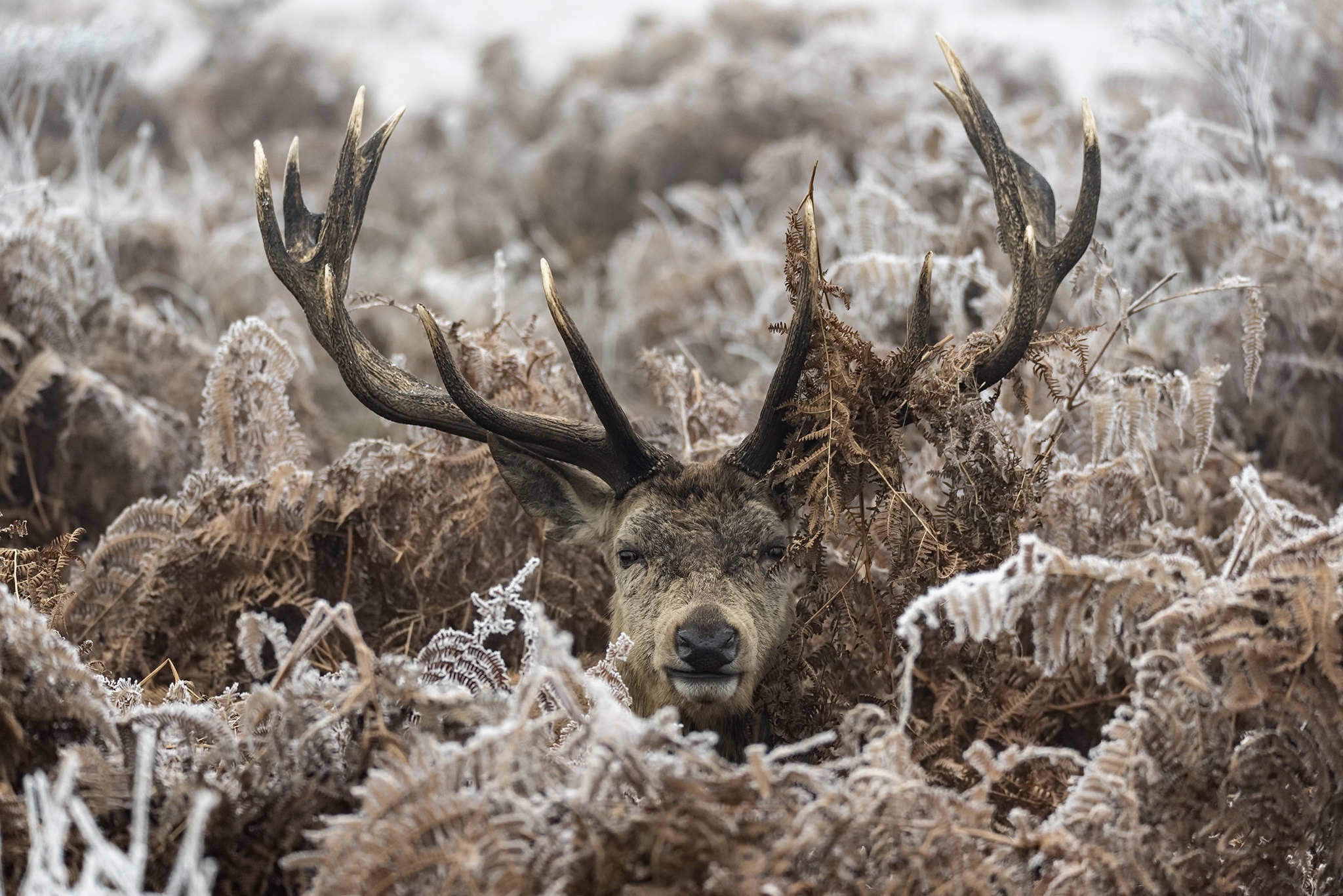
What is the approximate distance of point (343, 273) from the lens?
4398mm

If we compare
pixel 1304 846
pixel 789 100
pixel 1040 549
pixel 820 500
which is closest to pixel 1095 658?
pixel 1040 549

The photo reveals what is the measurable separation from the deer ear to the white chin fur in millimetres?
988

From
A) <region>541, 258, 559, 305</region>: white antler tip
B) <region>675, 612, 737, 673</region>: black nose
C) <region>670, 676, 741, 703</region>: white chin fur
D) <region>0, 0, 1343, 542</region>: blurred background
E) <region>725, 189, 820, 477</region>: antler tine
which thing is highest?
<region>0, 0, 1343, 542</region>: blurred background

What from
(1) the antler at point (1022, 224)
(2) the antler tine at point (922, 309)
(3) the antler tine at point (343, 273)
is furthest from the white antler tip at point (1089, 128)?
(3) the antler tine at point (343, 273)

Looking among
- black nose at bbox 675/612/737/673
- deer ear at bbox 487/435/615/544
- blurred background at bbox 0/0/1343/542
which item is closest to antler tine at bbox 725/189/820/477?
deer ear at bbox 487/435/615/544

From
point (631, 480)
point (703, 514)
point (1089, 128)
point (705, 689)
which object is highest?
point (1089, 128)

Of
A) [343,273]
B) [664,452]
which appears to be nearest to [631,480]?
[664,452]

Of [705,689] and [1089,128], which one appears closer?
[705,689]

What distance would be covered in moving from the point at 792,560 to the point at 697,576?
0.35 meters

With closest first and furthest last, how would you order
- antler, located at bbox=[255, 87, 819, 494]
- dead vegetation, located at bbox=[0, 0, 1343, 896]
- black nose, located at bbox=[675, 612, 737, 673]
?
dead vegetation, located at bbox=[0, 0, 1343, 896]
black nose, located at bbox=[675, 612, 737, 673]
antler, located at bbox=[255, 87, 819, 494]

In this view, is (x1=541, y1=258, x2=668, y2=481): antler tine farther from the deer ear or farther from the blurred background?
the blurred background

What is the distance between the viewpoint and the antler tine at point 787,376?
3.61m

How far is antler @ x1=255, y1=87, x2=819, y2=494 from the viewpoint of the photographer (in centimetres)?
395

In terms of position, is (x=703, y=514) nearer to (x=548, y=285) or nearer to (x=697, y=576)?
(x=697, y=576)
